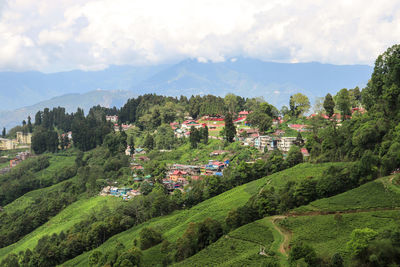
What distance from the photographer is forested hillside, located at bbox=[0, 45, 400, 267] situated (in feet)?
84.2

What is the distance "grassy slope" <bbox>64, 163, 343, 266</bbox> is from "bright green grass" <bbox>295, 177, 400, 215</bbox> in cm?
624

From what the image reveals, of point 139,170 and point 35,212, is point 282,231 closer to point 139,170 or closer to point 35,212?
point 139,170

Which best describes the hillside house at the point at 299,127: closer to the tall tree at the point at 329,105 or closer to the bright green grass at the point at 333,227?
A: the tall tree at the point at 329,105

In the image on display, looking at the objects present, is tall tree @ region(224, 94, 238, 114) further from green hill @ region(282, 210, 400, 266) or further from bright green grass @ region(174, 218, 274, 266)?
green hill @ region(282, 210, 400, 266)

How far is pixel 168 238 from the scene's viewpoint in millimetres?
33938

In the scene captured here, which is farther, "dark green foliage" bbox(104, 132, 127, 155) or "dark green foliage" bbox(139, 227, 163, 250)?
"dark green foliage" bbox(104, 132, 127, 155)

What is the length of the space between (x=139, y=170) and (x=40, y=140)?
46319 mm

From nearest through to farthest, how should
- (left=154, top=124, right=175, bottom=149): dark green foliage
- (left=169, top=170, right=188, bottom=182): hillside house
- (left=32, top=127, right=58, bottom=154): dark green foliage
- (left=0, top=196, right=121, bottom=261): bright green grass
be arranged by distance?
1. (left=0, top=196, right=121, bottom=261): bright green grass
2. (left=169, top=170, right=188, bottom=182): hillside house
3. (left=154, top=124, right=175, bottom=149): dark green foliage
4. (left=32, top=127, right=58, bottom=154): dark green foliage

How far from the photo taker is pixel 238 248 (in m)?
26.8

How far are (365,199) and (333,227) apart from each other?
424cm

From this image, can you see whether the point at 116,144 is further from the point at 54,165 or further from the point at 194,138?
the point at 194,138

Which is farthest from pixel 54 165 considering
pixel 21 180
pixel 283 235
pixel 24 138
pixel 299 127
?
pixel 283 235

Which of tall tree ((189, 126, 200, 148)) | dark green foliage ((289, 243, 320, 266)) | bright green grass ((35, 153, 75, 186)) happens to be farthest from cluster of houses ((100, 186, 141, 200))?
dark green foliage ((289, 243, 320, 266))

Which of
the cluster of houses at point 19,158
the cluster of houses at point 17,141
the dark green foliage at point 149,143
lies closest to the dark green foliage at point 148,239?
the dark green foliage at point 149,143
